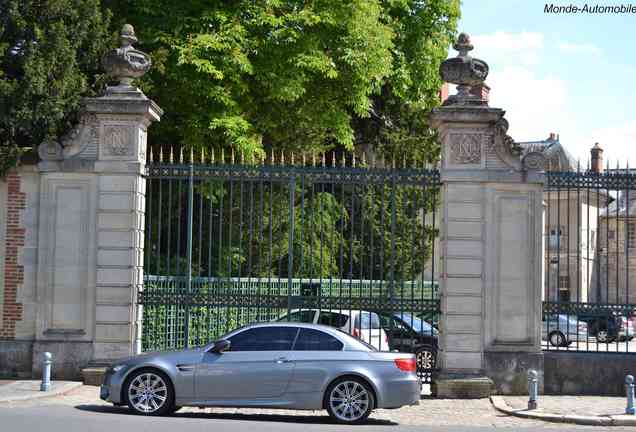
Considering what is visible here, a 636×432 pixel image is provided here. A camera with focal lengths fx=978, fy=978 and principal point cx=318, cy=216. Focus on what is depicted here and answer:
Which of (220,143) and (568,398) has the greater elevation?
(220,143)

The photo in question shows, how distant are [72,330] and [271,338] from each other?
4648 millimetres

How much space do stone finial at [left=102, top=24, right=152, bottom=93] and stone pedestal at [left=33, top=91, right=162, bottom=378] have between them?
0.76ft

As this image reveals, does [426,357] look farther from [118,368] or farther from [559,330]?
[118,368]

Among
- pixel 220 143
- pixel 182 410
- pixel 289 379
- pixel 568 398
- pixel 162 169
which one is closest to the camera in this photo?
pixel 289 379

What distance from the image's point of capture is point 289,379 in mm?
12359

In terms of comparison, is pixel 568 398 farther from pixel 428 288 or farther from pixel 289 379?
pixel 428 288

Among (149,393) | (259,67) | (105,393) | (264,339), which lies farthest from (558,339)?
(259,67)

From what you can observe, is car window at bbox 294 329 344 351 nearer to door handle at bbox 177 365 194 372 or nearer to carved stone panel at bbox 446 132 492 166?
door handle at bbox 177 365 194 372

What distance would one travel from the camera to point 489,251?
1565 centimetres

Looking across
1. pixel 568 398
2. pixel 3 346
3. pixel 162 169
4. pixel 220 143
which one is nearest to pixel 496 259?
pixel 568 398

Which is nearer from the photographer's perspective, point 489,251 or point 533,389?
point 533,389

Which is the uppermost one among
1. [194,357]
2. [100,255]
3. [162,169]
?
[162,169]

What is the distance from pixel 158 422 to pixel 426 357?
7.37 meters

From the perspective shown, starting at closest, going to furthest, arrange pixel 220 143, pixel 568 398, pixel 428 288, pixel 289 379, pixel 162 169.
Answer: pixel 289 379
pixel 568 398
pixel 162 169
pixel 220 143
pixel 428 288
